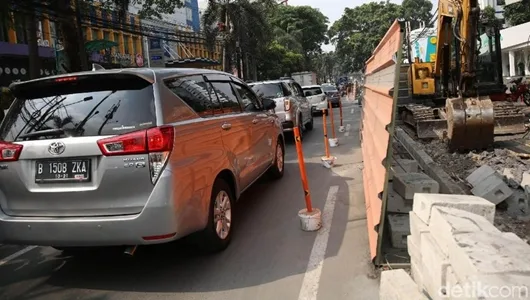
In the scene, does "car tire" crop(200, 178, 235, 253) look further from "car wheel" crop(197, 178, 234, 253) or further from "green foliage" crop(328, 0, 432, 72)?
"green foliage" crop(328, 0, 432, 72)

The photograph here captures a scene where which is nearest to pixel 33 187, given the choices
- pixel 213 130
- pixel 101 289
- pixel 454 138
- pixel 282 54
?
pixel 101 289

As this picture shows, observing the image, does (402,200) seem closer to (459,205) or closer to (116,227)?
(459,205)

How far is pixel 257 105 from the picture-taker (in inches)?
261

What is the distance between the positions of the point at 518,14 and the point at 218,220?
1885 inches

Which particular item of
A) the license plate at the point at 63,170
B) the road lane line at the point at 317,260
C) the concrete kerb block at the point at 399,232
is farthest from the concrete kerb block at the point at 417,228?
the license plate at the point at 63,170

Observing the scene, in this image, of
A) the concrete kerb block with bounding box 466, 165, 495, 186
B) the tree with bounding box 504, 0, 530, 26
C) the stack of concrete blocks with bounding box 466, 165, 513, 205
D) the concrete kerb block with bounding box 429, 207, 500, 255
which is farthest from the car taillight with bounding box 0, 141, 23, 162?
the tree with bounding box 504, 0, 530, 26

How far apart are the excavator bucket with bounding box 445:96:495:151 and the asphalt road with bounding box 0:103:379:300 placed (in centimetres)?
370

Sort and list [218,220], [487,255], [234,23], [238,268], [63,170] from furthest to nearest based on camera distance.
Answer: [234,23]
[218,220]
[238,268]
[63,170]
[487,255]

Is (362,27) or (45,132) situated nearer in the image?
(45,132)

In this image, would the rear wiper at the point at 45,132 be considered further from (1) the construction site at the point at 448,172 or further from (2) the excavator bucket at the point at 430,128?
(2) the excavator bucket at the point at 430,128

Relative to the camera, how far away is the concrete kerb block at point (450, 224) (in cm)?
245

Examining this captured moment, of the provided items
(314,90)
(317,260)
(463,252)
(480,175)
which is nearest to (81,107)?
(317,260)

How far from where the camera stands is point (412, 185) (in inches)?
193

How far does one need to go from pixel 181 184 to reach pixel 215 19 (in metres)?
27.8
